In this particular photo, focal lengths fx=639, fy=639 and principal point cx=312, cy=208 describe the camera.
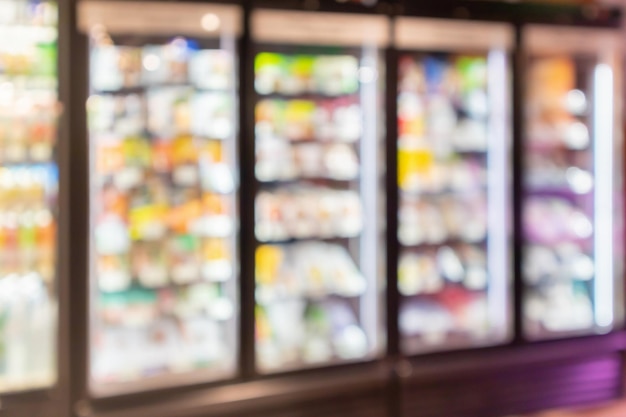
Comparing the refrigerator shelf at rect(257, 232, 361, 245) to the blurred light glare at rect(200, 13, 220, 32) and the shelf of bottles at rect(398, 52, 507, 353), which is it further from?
the blurred light glare at rect(200, 13, 220, 32)

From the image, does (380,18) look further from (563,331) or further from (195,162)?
(563,331)

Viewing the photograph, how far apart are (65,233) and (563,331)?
7.84 ft

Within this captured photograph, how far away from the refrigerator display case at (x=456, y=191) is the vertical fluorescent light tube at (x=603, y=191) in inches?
23.1

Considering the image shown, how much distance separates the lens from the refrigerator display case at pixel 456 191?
121 inches

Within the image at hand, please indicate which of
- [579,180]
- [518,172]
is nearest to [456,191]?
[518,172]

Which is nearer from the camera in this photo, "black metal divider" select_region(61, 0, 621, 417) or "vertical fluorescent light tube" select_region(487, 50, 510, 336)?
"black metal divider" select_region(61, 0, 621, 417)

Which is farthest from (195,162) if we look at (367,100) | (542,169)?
(542,169)

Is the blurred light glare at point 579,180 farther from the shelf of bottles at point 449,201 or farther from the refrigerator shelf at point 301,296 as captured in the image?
the refrigerator shelf at point 301,296

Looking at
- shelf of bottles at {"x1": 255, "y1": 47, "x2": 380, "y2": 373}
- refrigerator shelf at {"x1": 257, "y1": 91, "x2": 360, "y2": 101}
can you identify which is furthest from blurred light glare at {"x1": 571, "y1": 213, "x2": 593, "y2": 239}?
refrigerator shelf at {"x1": 257, "y1": 91, "x2": 360, "y2": 101}

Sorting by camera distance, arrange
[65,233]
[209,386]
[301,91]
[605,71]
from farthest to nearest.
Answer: [605,71] < [301,91] < [209,386] < [65,233]

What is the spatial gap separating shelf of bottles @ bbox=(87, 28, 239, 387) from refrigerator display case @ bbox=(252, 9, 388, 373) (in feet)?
0.58

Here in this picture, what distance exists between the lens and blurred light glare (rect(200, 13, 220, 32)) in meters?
2.57

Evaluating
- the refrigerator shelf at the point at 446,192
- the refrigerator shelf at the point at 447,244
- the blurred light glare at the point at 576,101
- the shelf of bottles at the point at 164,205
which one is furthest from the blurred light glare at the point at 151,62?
the blurred light glare at the point at 576,101

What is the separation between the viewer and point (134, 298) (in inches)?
111
